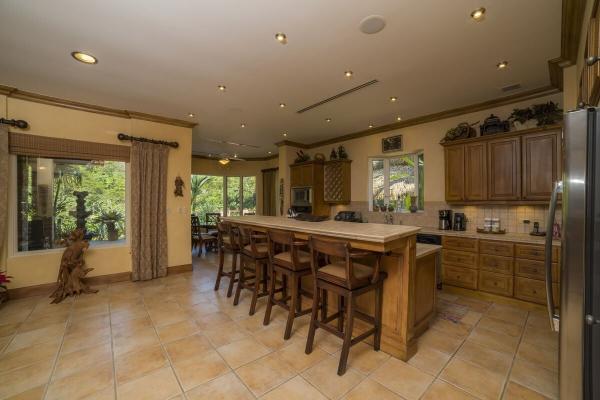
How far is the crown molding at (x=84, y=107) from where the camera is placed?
134 inches

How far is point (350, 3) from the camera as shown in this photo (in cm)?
187

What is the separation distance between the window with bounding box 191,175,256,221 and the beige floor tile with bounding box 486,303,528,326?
731 cm

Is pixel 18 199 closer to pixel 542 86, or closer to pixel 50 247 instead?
pixel 50 247

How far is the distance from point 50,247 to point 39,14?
3.31 metres

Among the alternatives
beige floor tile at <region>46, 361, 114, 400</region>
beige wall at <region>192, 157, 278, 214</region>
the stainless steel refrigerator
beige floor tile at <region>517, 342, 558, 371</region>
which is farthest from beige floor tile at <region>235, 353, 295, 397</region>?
beige wall at <region>192, 157, 278, 214</region>

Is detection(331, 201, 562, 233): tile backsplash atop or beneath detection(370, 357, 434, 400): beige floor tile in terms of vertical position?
atop

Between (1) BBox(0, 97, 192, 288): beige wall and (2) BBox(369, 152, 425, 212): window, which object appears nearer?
(1) BBox(0, 97, 192, 288): beige wall

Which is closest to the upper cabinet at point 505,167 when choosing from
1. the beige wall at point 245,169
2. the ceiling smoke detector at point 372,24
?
the ceiling smoke detector at point 372,24

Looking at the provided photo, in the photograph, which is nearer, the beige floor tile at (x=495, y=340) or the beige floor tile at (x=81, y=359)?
the beige floor tile at (x=81, y=359)

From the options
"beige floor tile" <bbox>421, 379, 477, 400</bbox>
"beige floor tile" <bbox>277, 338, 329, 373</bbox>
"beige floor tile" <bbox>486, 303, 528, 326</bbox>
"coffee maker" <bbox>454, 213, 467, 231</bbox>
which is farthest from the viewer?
"coffee maker" <bbox>454, 213, 467, 231</bbox>

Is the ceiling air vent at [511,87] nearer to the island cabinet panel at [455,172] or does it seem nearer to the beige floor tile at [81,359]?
the island cabinet panel at [455,172]

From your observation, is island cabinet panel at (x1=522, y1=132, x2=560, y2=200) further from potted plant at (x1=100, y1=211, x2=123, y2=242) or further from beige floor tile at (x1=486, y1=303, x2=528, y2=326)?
potted plant at (x1=100, y1=211, x2=123, y2=242)

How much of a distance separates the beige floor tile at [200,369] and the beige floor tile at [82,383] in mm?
491

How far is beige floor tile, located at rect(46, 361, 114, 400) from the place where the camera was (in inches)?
69.0
